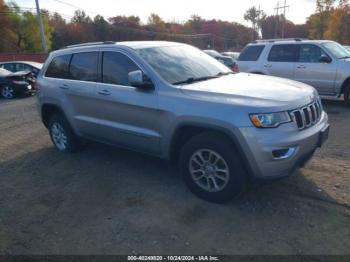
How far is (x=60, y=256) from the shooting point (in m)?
3.31

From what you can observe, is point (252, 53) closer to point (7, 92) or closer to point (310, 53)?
point (310, 53)

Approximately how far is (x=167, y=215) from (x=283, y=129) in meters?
1.56

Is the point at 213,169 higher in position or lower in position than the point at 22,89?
higher

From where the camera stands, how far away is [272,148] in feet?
11.5

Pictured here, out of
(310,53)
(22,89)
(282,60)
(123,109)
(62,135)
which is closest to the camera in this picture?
(123,109)

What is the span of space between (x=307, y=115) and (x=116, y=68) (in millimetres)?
2556

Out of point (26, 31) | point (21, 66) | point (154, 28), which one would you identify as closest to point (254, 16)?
point (154, 28)

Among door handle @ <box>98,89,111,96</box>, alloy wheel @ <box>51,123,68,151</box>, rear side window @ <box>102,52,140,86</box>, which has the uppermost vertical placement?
rear side window @ <box>102,52,140,86</box>

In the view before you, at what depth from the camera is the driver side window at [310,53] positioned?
923 cm

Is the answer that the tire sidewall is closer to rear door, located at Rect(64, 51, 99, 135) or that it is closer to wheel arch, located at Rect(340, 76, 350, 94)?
rear door, located at Rect(64, 51, 99, 135)

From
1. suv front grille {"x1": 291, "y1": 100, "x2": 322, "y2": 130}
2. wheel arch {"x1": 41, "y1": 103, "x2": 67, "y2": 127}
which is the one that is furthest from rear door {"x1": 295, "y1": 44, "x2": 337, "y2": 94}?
wheel arch {"x1": 41, "y1": 103, "x2": 67, "y2": 127}

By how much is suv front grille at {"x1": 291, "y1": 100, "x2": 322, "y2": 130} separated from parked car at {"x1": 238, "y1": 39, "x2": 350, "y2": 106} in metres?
5.40

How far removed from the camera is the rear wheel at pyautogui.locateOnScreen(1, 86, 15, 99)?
1430 centimetres

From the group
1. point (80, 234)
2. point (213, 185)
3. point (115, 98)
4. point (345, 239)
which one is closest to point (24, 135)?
point (115, 98)
